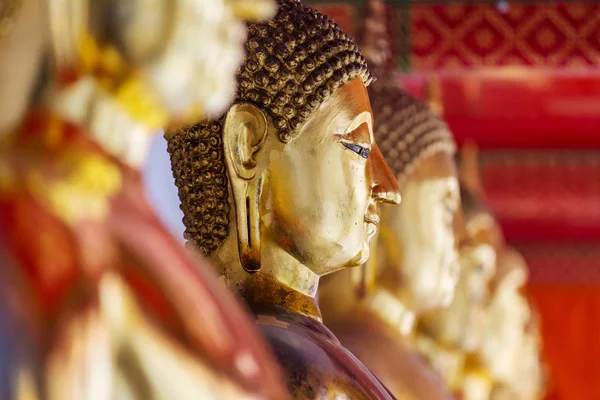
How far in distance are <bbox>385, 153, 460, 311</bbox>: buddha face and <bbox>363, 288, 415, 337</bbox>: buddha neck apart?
18 mm

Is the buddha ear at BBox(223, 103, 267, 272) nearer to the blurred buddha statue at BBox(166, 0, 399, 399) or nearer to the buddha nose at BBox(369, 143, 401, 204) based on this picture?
the blurred buddha statue at BBox(166, 0, 399, 399)

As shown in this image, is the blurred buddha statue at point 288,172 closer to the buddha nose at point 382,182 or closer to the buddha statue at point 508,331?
the buddha nose at point 382,182

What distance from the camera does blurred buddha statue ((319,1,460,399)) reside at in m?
2.10

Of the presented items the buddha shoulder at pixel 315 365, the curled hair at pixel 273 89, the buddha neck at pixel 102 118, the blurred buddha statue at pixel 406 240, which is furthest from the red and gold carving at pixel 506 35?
the buddha neck at pixel 102 118

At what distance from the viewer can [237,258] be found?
1524 mm

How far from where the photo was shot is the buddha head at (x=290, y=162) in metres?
1.48

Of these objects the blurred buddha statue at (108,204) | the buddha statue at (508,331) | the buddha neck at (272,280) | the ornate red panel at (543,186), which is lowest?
the blurred buddha statue at (108,204)

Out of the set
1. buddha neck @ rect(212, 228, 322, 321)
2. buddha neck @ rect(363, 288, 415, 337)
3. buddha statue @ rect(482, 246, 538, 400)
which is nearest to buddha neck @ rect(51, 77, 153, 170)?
buddha neck @ rect(212, 228, 322, 321)

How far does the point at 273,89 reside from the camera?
1.50 metres

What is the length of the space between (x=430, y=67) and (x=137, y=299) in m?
2.54

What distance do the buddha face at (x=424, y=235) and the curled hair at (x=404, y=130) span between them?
20 mm

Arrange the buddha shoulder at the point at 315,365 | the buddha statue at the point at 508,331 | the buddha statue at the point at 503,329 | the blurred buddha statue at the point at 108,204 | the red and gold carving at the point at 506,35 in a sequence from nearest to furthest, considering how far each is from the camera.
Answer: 1. the blurred buddha statue at the point at 108,204
2. the buddha shoulder at the point at 315,365
3. the buddha statue at the point at 503,329
4. the buddha statue at the point at 508,331
5. the red and gold carving at the point at 506,35

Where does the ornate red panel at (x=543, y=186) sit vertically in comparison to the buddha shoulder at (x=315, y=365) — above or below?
above

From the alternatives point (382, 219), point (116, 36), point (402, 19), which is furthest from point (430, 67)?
point (116, 36)
